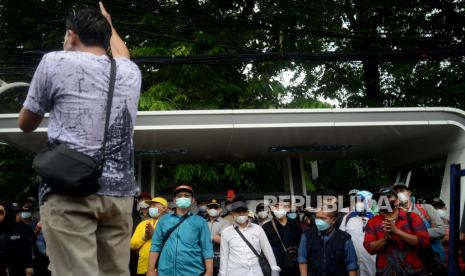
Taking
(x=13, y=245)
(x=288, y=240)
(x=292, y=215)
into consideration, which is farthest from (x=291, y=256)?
(x=13, y=245)

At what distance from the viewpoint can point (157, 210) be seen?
10.1 metres

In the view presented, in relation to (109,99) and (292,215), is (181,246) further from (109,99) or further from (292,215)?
(109,99)

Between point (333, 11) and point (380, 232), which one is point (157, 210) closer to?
point (380, 232)

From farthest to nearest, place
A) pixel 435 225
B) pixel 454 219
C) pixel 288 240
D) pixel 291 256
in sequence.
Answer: pixel 288 240, pixel 291 256, pixel 435 225, pixel 454 219

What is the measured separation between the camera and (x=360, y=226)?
9.58 metres

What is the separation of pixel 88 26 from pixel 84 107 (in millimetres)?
452

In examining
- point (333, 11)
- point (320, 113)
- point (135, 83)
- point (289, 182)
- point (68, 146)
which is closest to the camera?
point (68, 146)

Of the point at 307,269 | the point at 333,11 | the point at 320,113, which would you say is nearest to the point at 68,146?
the point at 307,269

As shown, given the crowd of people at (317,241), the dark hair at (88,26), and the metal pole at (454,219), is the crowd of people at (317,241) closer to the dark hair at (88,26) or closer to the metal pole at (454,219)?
the metal pole at (454,219)

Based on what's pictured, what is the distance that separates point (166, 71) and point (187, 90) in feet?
3.63

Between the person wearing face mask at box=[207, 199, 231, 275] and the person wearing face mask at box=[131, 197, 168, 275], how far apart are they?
120 cm

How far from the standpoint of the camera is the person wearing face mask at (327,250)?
338 inches

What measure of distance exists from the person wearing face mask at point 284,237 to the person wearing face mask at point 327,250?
125 centimetres

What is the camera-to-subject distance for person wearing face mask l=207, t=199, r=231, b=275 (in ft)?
35.7
